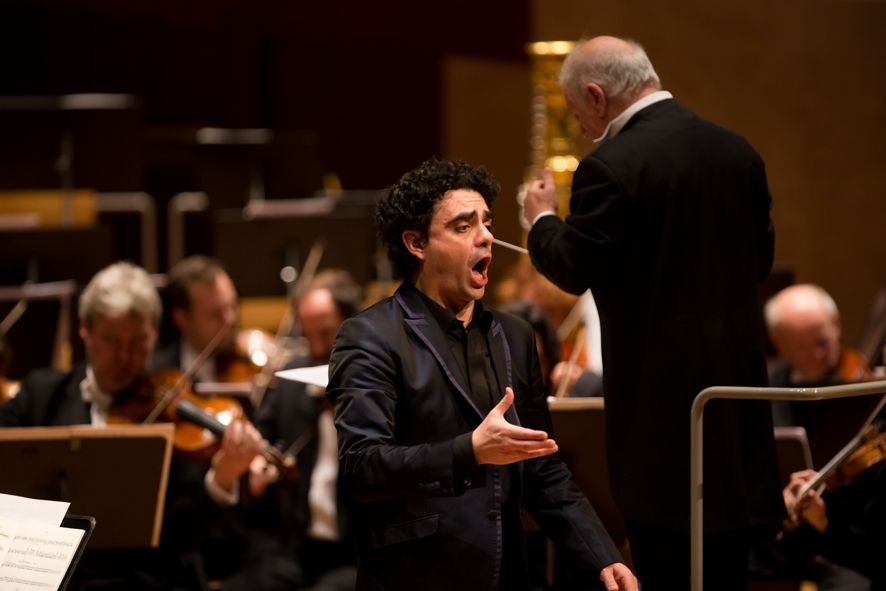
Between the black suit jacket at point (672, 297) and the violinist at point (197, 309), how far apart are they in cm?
226

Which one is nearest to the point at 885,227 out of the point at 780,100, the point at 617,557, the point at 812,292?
the point at 780,100

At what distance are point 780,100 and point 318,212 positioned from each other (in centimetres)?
373

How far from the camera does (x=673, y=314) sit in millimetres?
2375

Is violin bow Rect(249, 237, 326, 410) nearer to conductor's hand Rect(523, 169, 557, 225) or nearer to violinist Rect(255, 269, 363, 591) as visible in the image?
violinist Rect(255, 269, 363, 591)

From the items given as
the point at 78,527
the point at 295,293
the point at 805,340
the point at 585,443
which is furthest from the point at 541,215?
the point at 295,293

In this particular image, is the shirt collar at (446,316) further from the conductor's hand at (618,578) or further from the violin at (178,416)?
the violin at (178,416)

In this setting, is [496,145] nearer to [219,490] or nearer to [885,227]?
[885,227]

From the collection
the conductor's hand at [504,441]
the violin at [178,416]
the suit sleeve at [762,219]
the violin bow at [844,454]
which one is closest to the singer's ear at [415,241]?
the conductor's hand at [504,441]

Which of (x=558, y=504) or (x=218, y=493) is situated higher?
(x=558, y=504)

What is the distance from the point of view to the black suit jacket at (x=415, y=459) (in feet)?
6.63

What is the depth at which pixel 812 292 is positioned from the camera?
430cm

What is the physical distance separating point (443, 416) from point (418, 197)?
0.39 meters

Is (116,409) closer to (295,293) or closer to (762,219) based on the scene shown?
(762,219)

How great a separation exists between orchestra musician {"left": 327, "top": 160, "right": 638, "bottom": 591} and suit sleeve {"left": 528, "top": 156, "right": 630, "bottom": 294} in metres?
0.16
